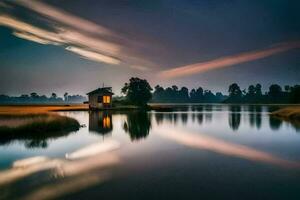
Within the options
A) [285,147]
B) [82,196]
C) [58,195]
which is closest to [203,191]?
[82,196]

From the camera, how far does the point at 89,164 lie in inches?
547

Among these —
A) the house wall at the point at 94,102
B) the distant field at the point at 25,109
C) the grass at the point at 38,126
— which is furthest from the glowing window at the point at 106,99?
the grass at the point at 38,126

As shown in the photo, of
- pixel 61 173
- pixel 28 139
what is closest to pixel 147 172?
pixel 61 173

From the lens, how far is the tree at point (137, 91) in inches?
3839

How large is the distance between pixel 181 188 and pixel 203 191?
0.87 m

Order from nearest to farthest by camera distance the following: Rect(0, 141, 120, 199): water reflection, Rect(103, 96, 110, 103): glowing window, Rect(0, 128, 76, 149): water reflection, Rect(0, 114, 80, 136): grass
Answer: Rect(0, 141, 120, 199): water reflection < Rect(0, 128, 76, 149): water reflection < Rect(0, 114, 80, 136): grass < Rect(103, 96, 110, 103): glowing window

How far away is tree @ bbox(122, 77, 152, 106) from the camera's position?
9750cm

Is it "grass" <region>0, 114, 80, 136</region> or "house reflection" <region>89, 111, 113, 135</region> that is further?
"house reflection" <region>89, 111, 113, 135</region>

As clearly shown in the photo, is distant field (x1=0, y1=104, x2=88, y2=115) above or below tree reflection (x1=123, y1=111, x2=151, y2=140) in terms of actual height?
above

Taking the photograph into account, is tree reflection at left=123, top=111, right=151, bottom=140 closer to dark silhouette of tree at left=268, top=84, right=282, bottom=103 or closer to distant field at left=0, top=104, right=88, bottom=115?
distant field at left=0, top=104, right=88, bottom=115

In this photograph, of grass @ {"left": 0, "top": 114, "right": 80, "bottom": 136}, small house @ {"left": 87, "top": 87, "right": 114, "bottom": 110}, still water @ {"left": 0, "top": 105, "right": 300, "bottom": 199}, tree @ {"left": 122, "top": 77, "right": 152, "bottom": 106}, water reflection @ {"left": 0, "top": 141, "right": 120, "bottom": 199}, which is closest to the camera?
still water @ {"left": 0, "top": 105, "right": 300, "bottom": 199}

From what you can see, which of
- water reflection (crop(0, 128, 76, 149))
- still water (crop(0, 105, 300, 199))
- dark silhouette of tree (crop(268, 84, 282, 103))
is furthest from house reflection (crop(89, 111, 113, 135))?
dark silhouette of tree (crop(268, 84, 282, 103))

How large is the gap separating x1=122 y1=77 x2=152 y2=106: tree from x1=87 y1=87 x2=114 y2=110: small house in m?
17.1

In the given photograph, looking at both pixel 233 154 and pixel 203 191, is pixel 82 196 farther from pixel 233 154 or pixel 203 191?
pixel 233 154
